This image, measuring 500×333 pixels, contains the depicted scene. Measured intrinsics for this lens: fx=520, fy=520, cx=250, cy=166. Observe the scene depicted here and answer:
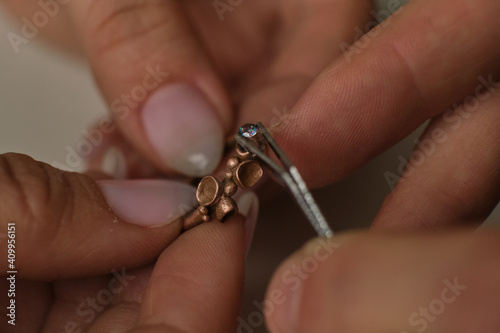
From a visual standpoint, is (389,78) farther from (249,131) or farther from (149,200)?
(149,200)

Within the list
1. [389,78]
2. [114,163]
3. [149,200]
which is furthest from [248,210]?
[114,163]

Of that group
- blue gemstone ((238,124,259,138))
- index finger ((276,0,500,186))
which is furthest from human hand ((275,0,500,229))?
blue gemstone ((238,124,259,138))

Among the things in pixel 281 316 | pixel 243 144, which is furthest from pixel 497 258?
pixel 243 144

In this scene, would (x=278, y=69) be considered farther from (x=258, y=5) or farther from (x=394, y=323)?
(x=394, y=323)

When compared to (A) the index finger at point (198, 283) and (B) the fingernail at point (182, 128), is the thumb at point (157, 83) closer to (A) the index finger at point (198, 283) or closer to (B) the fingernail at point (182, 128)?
(B) the fingernail at point (182, 128)

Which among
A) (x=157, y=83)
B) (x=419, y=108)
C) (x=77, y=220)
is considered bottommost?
(x=419, y=108)

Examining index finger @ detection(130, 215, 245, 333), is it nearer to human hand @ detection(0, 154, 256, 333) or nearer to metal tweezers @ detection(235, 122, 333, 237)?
human hand @ detection(0, 154, 256, 333)
